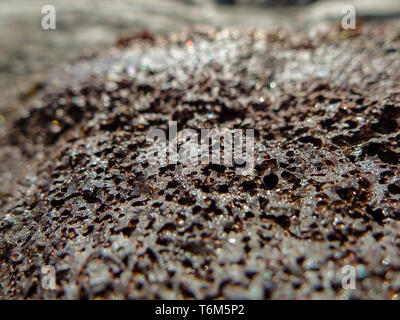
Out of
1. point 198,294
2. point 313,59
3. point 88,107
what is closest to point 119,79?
point 88,107

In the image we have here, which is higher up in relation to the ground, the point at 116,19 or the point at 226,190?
the point at 116,19

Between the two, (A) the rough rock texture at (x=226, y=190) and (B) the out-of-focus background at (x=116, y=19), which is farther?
(B) the out-of-focus background at (x=116, y=19)

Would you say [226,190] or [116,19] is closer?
[226,190]

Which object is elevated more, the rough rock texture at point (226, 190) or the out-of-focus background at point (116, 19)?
the out-of-focus background at point (116, 19)
